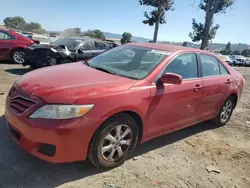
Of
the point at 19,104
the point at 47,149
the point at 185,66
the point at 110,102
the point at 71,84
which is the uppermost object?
the point at 185,66

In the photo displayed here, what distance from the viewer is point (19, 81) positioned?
3332mm

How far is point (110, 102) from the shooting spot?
9.65ft

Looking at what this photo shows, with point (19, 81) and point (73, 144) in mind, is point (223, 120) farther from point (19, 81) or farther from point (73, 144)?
point (19, 81)

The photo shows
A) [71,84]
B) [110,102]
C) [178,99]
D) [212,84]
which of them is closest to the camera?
[110,102]

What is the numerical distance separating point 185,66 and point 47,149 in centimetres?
251

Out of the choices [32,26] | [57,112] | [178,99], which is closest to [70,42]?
[178,99]

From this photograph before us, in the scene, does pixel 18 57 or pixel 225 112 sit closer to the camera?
pixel 225 112

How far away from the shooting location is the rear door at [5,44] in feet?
32.3

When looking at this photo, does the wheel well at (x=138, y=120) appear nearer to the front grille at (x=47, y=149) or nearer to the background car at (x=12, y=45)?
the front grille at (x=47, y=149)

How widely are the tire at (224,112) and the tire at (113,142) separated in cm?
250

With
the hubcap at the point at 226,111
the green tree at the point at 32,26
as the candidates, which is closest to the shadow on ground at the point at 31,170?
the hubcap at the point at 226,111

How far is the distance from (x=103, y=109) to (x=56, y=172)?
0.97 meters

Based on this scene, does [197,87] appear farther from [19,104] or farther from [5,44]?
[5,44]

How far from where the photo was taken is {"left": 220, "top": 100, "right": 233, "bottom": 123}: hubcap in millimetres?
5273
